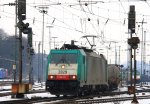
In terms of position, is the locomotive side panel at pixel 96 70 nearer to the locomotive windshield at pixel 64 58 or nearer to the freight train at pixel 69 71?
the freight train at pixel 69 71

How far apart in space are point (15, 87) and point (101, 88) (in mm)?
10630

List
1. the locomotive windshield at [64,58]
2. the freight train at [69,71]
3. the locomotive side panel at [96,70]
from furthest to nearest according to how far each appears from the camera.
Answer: the locomotive side panel at [96,70], the locomotive windshield at [64,58], the freight train at [69,71]

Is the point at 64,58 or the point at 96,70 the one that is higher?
the point at 64,58

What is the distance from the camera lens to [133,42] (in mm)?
24891

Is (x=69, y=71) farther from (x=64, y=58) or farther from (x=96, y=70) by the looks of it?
(x=96, y=70)

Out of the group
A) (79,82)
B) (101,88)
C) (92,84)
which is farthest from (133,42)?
(101,88)

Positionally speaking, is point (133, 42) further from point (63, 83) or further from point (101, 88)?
point (101, 88)

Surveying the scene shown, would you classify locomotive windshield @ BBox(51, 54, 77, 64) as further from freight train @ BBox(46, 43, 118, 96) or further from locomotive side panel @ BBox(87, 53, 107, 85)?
locomotive side panel @ BBox(87, 53, 107, 85)

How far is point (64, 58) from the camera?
104 feet

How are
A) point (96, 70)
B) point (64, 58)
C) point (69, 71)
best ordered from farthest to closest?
1. point (96, 70)
2. point (64, 58)
3. point (69, 71)

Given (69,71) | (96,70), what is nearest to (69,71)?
(69,71)

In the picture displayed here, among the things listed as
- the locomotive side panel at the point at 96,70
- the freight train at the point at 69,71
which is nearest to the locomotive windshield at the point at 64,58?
the freight train at the point at 69,71

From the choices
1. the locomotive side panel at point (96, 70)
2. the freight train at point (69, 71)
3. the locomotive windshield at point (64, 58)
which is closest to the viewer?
the freight train at point (69, 71)

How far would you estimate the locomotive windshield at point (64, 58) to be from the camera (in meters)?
31.4
